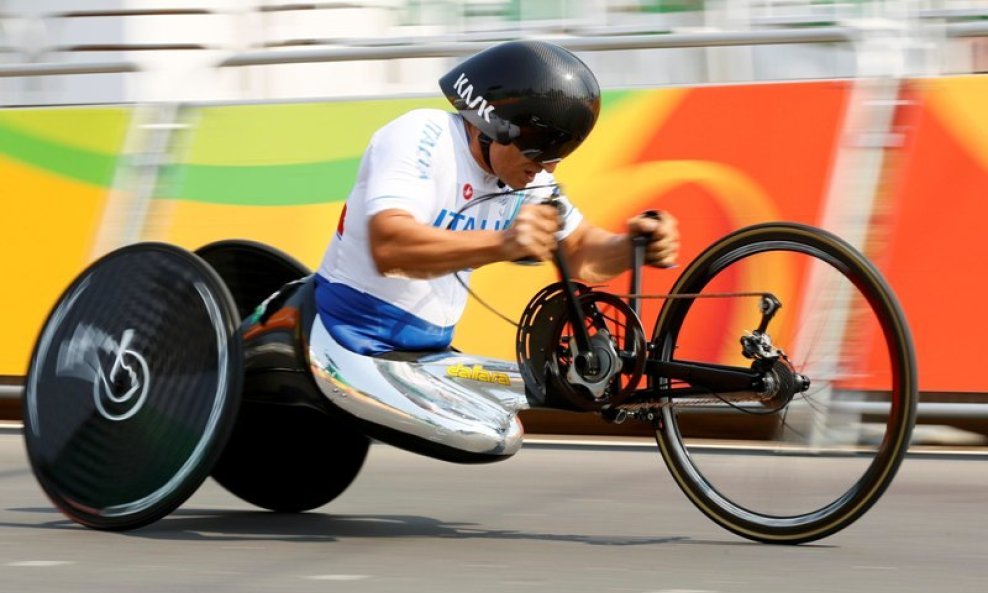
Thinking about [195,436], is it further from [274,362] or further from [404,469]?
[404,469]

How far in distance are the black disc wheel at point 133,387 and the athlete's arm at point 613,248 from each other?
104 cm

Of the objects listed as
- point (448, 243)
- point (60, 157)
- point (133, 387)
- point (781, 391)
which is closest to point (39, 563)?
point (133, 387)

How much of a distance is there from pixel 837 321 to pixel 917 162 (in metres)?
2.31

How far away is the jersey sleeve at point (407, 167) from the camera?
196 inches

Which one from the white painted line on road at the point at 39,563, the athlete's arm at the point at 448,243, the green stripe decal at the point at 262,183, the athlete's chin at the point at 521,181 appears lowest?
the white painted line on road at the point at 39,563

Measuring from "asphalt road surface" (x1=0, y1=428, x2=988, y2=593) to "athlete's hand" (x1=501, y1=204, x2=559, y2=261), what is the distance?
830 mm

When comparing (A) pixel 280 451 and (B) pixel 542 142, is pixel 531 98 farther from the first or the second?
(A) pixel 280 451

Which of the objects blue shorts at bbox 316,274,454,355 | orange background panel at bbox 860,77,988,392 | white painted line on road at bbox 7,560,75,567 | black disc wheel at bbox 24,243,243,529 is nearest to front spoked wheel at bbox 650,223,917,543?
blue shorts at bbox 316,274,454,355

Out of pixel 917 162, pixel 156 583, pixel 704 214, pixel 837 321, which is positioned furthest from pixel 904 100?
pixel 156 583

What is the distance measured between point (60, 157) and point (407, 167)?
166 inches

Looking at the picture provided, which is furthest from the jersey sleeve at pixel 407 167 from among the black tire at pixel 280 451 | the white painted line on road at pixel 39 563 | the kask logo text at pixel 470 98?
the white painted line on road at pixel 39 563

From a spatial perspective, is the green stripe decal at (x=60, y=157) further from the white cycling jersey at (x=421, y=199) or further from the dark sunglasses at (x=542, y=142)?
the dark sunglasses at (x=542, y=142)

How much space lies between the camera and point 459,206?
17.0 feet

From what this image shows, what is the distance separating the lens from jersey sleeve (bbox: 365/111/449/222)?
196 inches
